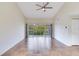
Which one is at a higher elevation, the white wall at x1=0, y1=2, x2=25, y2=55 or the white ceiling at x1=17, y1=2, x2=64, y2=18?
the white ceiling at x1=17, y1=2, x2=64, y2=18

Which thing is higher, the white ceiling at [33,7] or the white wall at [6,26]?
the white ceiling at [33,7]

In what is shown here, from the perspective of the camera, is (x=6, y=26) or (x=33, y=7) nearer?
(x=6, y=26)

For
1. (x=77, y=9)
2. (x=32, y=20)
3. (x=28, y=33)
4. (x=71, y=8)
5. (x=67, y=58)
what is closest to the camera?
(x=67, y=58)

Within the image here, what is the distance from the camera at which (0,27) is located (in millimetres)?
4812

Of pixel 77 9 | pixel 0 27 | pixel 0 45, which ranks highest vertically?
pixel 77 9

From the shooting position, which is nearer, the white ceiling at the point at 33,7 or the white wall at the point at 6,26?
the white wall at the point at 6,26

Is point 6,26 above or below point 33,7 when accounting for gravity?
below

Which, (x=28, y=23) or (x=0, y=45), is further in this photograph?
(x=28, y=23)

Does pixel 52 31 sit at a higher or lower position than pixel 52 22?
lower

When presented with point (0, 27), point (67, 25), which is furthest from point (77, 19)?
point (0, 27)

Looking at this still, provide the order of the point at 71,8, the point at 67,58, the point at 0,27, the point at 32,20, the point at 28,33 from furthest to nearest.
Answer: the point at 28,33 → the point at 32,20 → the point at 71,8 → the point at 0,27 → the point at 67,58

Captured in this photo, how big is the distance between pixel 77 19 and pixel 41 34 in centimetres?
846

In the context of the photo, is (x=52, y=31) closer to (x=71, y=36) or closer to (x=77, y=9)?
(x=71, y=36)

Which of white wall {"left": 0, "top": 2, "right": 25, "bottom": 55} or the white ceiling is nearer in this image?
white wall {"left": 0, "top": 2, "right": 25, "bottom": 55}
